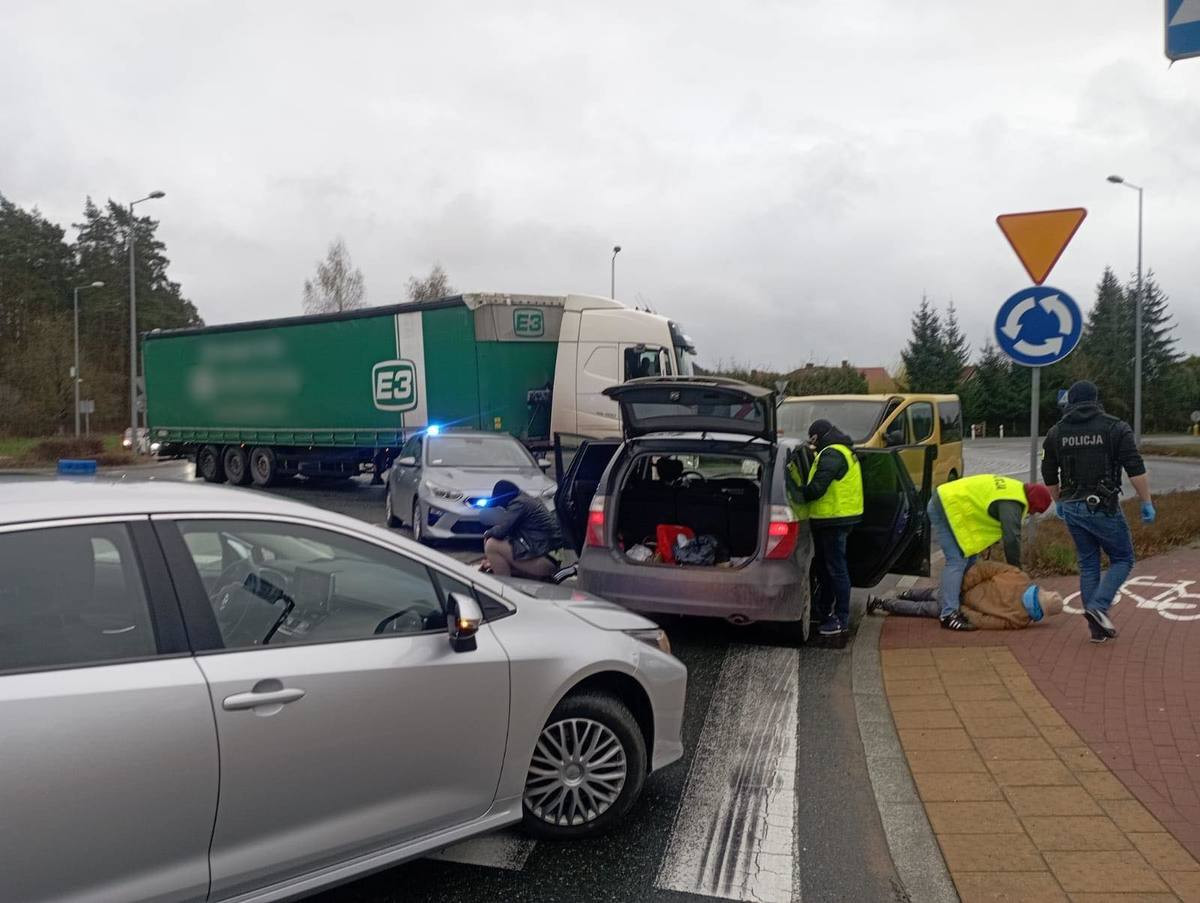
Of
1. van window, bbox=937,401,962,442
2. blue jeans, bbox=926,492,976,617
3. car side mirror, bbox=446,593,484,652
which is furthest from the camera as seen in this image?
van window, bbox=937,401,962,442

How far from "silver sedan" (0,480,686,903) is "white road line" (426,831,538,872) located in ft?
0.42

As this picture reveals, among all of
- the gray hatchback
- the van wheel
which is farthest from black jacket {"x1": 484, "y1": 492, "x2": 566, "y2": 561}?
the van wheel

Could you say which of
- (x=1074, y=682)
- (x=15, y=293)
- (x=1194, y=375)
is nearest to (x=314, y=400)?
(x=1074, y=682)

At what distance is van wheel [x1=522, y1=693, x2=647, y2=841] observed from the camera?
387 cm

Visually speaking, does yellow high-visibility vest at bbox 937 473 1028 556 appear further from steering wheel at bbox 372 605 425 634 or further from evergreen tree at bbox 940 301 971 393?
evergreen tree at bbox 940 301 971 393

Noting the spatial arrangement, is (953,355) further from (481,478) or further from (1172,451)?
(481,478)

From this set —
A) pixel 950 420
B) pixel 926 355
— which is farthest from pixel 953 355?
pixel 950 420

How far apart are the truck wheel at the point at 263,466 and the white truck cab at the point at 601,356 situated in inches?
281

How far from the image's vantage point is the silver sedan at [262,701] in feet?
8.63

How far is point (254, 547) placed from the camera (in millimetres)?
3373

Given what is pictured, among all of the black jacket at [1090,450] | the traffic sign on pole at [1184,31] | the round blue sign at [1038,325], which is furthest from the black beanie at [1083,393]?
the traffic sign on pole at [1184,31]

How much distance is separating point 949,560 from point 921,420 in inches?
313

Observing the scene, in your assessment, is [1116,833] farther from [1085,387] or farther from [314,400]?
[314,400]

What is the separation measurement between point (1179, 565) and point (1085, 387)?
12.3 feet
